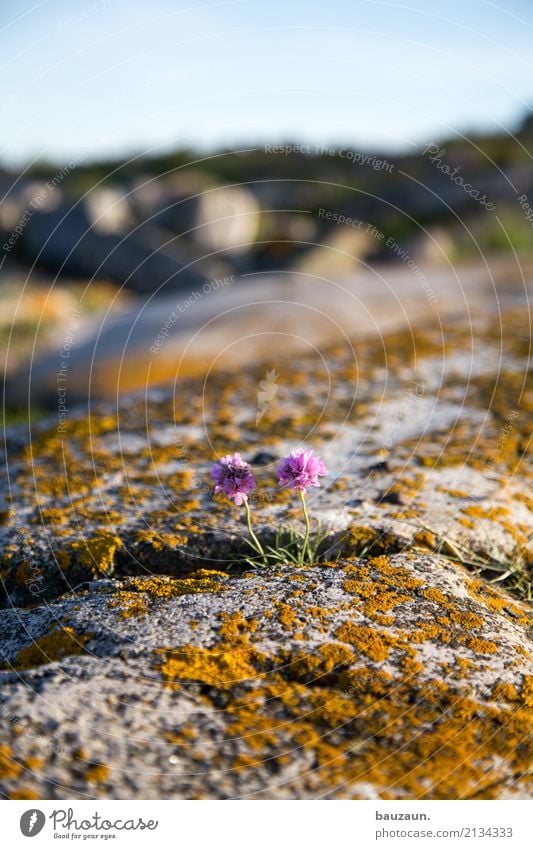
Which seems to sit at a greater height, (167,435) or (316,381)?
(316,381)

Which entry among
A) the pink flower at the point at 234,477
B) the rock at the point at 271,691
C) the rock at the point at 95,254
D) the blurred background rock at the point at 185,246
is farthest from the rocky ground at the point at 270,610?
the rock at the point at 95,254

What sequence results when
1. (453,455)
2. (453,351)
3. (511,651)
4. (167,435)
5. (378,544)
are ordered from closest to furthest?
(511,651) < (378,544) < (453,455) < (167,435) < (453,351)

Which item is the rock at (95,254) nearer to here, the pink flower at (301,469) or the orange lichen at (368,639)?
the pink flower at (301,469)

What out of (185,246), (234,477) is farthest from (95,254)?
(234,477)

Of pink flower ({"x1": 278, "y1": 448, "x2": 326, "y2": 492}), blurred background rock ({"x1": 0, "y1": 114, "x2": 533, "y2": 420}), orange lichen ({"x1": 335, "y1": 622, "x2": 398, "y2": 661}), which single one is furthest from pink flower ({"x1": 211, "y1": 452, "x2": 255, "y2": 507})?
blurred background rock ({"x1": 0, "y1": 114, "x2": 533, "y2": 420})

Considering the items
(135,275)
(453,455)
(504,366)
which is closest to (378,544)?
(453,455)

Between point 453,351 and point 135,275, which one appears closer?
point 453,351
